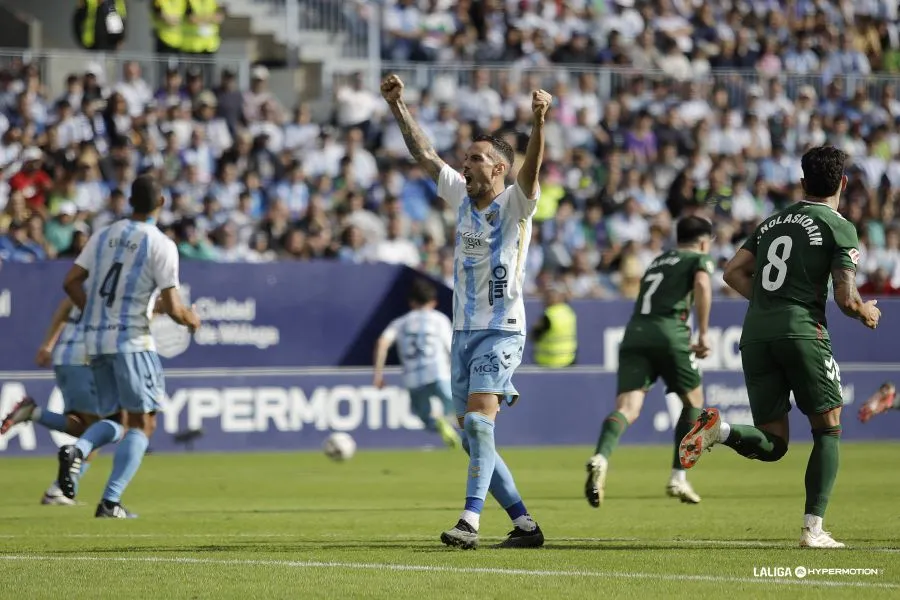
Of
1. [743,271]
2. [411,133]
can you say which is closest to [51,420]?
[411,133]

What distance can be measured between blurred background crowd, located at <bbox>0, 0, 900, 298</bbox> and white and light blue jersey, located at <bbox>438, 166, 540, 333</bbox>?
1111 cm

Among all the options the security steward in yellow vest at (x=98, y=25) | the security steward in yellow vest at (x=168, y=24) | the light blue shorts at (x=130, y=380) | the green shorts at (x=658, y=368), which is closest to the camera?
the light blue shorts at (x=130, y=380)

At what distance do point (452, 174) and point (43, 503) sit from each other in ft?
18.2

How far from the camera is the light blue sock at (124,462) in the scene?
1136 cm

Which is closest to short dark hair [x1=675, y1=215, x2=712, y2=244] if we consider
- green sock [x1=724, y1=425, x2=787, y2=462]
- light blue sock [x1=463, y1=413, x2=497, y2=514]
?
green sock [x1=724, y1=425, x2=787, y2=462]

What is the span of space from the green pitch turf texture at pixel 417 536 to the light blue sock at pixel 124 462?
27cm

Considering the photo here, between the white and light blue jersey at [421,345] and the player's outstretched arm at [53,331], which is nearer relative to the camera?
the player's outstretched arm at [53,331]

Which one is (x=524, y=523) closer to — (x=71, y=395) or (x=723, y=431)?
(x=723, y=431)

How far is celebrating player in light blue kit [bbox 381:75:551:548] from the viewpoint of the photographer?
906cm

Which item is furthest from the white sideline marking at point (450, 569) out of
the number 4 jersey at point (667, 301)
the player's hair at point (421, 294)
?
the player's hair at point (421, 294)

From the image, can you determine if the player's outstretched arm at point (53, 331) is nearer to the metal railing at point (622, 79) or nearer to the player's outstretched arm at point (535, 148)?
the player's outstretched arm at point (535, 148)

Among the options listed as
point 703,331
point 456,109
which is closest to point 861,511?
point 703,331

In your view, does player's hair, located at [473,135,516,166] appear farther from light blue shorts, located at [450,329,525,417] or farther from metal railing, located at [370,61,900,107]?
metal railing, located at [370,61,900,107]

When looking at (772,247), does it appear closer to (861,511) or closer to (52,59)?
(861,511)
